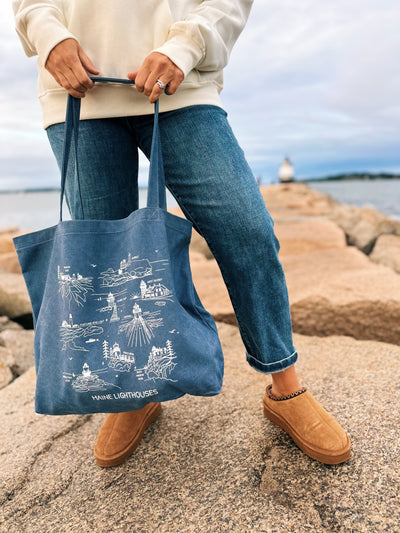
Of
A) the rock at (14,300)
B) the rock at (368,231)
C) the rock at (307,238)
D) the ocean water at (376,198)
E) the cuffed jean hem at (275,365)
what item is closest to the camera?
the cuffed jean hem at (275,365)

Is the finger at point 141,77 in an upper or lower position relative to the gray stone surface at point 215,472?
upper

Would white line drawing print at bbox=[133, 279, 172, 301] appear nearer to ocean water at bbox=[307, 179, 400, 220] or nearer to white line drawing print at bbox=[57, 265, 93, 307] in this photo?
white line drawing print at bbox=[57, 265, 93, 307]

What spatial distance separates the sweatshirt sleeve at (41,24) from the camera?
3.85ft

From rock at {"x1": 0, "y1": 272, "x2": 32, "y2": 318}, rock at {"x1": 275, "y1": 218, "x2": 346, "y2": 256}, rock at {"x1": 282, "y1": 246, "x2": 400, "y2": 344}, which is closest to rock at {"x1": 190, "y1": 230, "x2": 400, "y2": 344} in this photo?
rock at {"x1": 282, "y1": 246, "x2": 400, "y2": 344}

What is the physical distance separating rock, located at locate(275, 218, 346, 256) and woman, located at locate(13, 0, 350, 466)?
277 centimetres

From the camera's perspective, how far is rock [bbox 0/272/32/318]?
3.00 m

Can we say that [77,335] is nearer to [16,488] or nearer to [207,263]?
[16,488]

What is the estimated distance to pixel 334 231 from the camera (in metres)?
4.59

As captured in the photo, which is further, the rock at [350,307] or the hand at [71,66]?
the rock at [350,307]

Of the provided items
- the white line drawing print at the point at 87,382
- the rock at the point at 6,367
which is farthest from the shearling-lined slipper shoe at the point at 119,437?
the rock at the point at 6,367

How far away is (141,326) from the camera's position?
1067 mm

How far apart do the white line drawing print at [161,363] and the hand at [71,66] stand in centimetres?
78

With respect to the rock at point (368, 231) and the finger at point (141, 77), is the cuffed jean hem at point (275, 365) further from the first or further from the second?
the rock at point (368, 231)

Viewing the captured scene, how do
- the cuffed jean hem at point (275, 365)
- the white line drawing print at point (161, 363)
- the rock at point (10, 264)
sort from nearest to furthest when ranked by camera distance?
the white line drawing print at point (161, 363)
the cuffed jean hem at point (275, 365)
the rock at point (10, 264)
